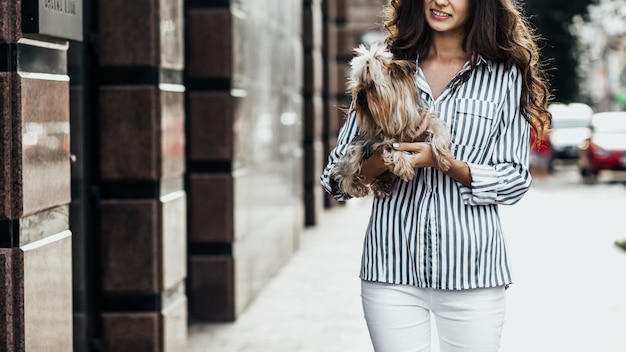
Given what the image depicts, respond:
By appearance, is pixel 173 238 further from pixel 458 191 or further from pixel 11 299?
pixel 458 191

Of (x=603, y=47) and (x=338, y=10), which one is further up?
(x=603, y=47)

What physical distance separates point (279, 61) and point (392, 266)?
8419 mm

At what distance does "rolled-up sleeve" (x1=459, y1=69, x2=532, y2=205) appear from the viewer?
3.43 metres

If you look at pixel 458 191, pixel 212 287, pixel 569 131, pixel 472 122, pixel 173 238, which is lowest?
pixel 212 287

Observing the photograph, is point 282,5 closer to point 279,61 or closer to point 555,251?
Result: point 279,61

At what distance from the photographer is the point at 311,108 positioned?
55.0ft

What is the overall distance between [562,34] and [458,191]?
33016 millimetres

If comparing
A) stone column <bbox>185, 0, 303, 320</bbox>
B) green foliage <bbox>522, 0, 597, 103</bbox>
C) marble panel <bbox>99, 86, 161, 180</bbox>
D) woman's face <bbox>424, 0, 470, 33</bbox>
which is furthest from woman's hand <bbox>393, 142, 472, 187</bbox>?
green foliage <bbox>522, 0, 597, 103</bbox>

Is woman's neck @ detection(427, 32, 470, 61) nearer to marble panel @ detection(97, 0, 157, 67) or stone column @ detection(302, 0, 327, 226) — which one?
marble panel @ detection(97, 0, 157, 67)

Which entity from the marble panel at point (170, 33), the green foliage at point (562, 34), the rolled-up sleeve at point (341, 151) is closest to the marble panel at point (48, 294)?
the rolled-up sleeve at point (341, 151)

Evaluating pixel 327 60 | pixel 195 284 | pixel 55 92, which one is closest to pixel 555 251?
pixel 195 284

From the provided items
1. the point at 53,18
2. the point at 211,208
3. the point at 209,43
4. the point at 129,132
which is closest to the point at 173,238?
the point at 129,132

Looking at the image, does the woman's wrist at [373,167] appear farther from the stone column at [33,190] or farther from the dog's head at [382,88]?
the stone column at [33,190]

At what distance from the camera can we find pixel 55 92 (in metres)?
4.76
